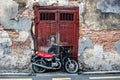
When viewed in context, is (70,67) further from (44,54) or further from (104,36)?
(104,36)

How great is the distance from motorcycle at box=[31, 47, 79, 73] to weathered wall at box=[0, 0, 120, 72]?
298mm

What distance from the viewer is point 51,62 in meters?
13.0

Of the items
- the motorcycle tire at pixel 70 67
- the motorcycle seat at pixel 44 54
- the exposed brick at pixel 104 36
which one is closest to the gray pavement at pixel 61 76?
the motorcycle tire at pixel 70 67

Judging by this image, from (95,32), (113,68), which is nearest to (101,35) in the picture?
(95,32)

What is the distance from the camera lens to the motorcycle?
12984 millimetres

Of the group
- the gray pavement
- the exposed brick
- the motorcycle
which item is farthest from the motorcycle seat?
the exposed brick

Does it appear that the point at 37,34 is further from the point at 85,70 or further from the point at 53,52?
the point at 85,70

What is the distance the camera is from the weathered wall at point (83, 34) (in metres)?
13.1

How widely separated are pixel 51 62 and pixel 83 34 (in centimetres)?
142

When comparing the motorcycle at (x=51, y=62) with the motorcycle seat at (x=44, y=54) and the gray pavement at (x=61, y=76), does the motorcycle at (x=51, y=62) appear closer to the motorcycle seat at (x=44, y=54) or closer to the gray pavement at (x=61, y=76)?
the motorcycle seat at (x=44, y=54)

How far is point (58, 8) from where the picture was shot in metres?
13.2

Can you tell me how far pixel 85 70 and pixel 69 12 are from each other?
199cm

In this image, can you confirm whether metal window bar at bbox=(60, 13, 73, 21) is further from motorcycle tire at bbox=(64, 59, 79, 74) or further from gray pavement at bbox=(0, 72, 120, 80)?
gray pavement at bbox=(0, 72, 120, 80)

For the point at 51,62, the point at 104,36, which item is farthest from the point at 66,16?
the point at 51,62
